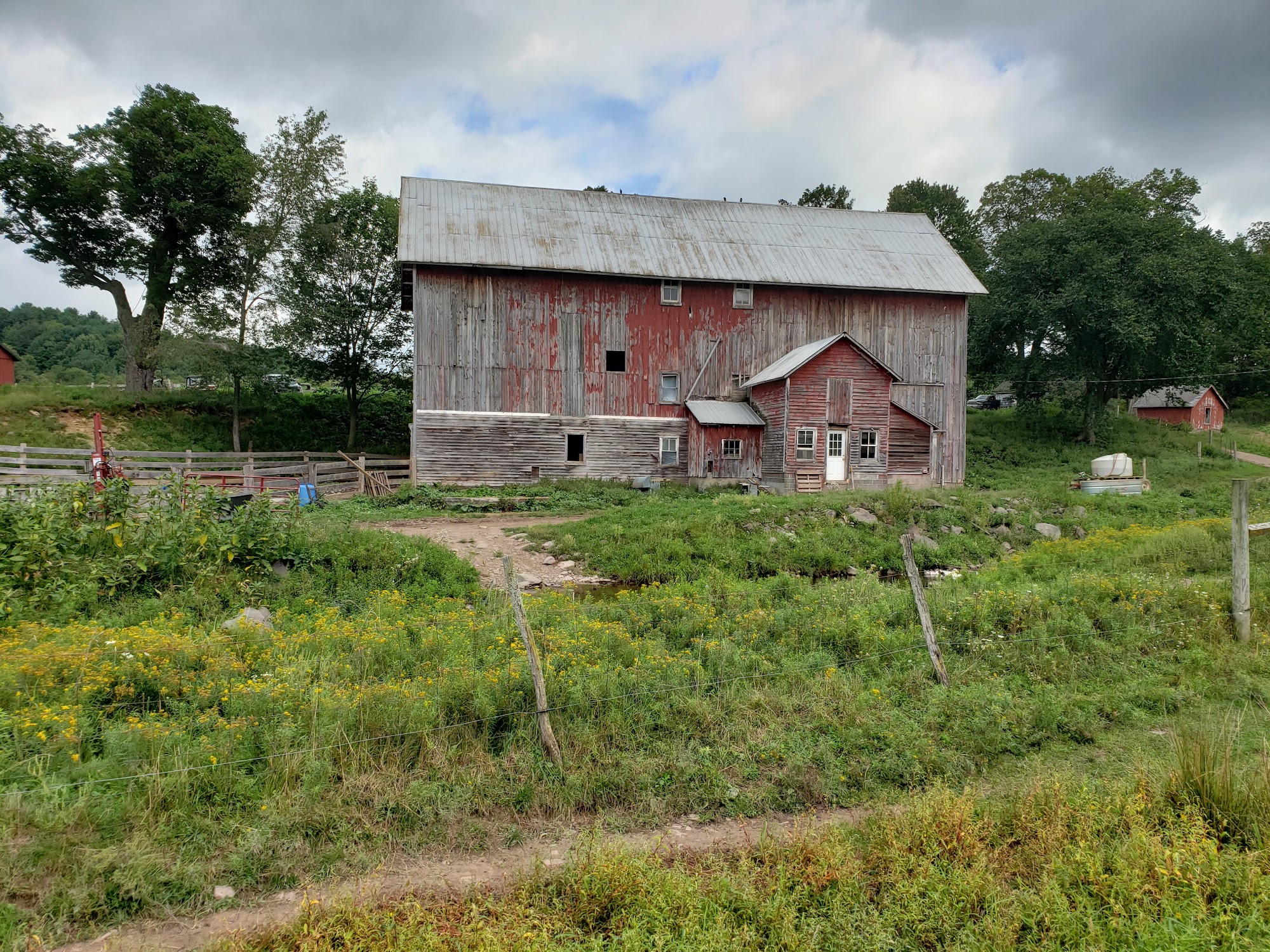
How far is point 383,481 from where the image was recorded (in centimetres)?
2417

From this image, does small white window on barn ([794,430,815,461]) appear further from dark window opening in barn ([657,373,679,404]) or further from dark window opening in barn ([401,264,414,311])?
dark window opening in barn ([401,264,414,311])

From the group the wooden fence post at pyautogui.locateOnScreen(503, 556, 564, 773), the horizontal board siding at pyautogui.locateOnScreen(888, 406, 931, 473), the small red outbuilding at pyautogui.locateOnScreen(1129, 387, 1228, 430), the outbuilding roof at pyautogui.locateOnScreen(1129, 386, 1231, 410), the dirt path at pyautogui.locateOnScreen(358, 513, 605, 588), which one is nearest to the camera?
the wooden fence post at pyautogui.locateOnScreen(503, 556, 564, 773)

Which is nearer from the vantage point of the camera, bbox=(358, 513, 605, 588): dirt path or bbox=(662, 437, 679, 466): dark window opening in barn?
bbox=(358, 513, 605, 588): dirt path

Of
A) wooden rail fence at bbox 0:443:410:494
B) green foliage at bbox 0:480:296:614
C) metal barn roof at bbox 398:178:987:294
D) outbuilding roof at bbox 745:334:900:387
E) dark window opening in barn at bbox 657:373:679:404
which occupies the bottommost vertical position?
green foliage at bbox 0:480:296:614

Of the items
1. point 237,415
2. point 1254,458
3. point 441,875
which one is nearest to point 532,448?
point 237,415

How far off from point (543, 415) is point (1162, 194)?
36.8 meters

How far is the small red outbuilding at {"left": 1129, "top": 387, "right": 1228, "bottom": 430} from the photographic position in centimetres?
4281

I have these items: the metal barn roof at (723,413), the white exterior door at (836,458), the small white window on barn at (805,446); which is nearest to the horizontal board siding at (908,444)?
the white exterior door at (836,458)

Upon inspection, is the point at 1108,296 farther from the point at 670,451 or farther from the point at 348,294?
the point at 348,294

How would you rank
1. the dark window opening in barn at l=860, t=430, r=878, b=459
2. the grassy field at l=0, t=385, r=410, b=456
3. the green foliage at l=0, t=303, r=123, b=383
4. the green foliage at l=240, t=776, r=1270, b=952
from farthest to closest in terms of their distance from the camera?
the green foliage at l=0, t=303, r=123, b=383, the grassy field at l=0, t=385, r=410, b=456, the dark window opening in barn at l=860, t=430, r=878, b=459, the green foliage at l=240, t=776, r=1270, b=952

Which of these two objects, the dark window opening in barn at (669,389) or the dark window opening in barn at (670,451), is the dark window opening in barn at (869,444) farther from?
the dark window opening in barn at (669,389)

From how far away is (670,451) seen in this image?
26.3 m

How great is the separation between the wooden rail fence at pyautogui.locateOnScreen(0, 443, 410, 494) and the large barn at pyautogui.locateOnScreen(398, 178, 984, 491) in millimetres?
2891

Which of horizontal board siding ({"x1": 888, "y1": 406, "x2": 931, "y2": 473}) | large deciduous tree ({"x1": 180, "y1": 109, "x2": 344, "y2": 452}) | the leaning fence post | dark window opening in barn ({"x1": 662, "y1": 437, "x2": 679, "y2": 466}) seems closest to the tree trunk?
large deciduous tree ({"x1": 180, "y1": 109, "x2": 344, "y2": 452})
